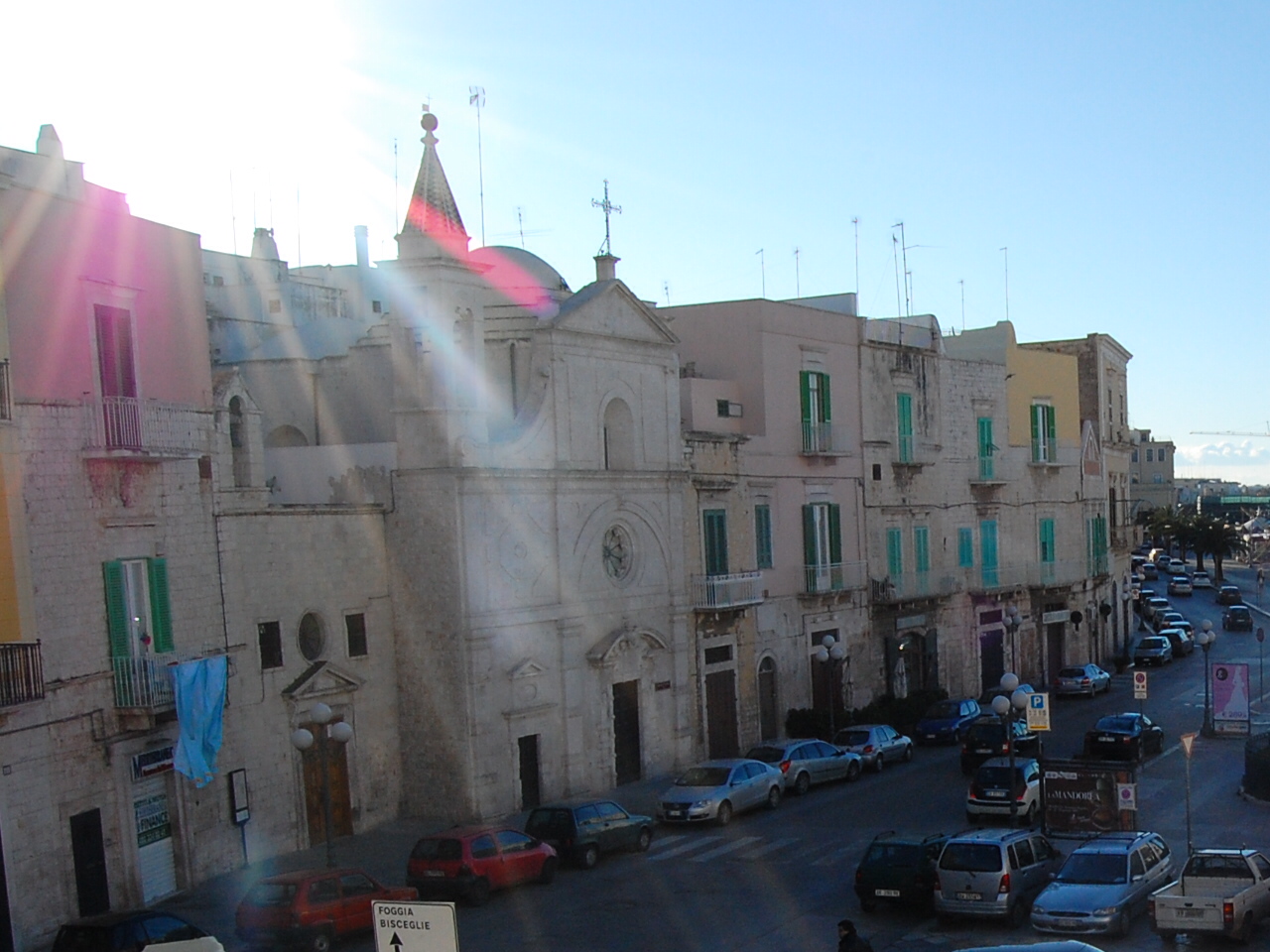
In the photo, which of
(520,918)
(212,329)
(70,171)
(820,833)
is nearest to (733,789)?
(820,833)

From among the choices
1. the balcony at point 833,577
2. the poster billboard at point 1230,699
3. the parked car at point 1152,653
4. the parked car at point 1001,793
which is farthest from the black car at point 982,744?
the parked car at point 1152,653

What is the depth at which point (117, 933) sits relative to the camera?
18.7m

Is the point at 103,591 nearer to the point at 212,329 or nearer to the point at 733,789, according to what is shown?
the point at 733,789

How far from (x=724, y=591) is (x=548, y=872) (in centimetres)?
1397

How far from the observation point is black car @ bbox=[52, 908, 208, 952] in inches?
734

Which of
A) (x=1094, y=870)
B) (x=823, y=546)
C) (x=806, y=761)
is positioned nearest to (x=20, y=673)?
(x=1094, y=870)

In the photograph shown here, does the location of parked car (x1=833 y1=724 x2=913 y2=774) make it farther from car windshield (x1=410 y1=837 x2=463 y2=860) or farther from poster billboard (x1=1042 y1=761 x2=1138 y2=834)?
car windshield (x1=410 y1=837 x2=463 y2=860)

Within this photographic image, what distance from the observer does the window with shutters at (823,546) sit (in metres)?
42.4

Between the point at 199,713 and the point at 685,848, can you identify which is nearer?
the point at 199,713

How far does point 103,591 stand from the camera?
78.1ft

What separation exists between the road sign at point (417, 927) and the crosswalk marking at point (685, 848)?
17.1 m

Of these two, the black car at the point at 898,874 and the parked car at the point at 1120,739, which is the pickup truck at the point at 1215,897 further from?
the parked car at the point at 1120,739

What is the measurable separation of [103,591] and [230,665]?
3.27 metres

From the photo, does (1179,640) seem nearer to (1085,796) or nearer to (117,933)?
(1085,796)
